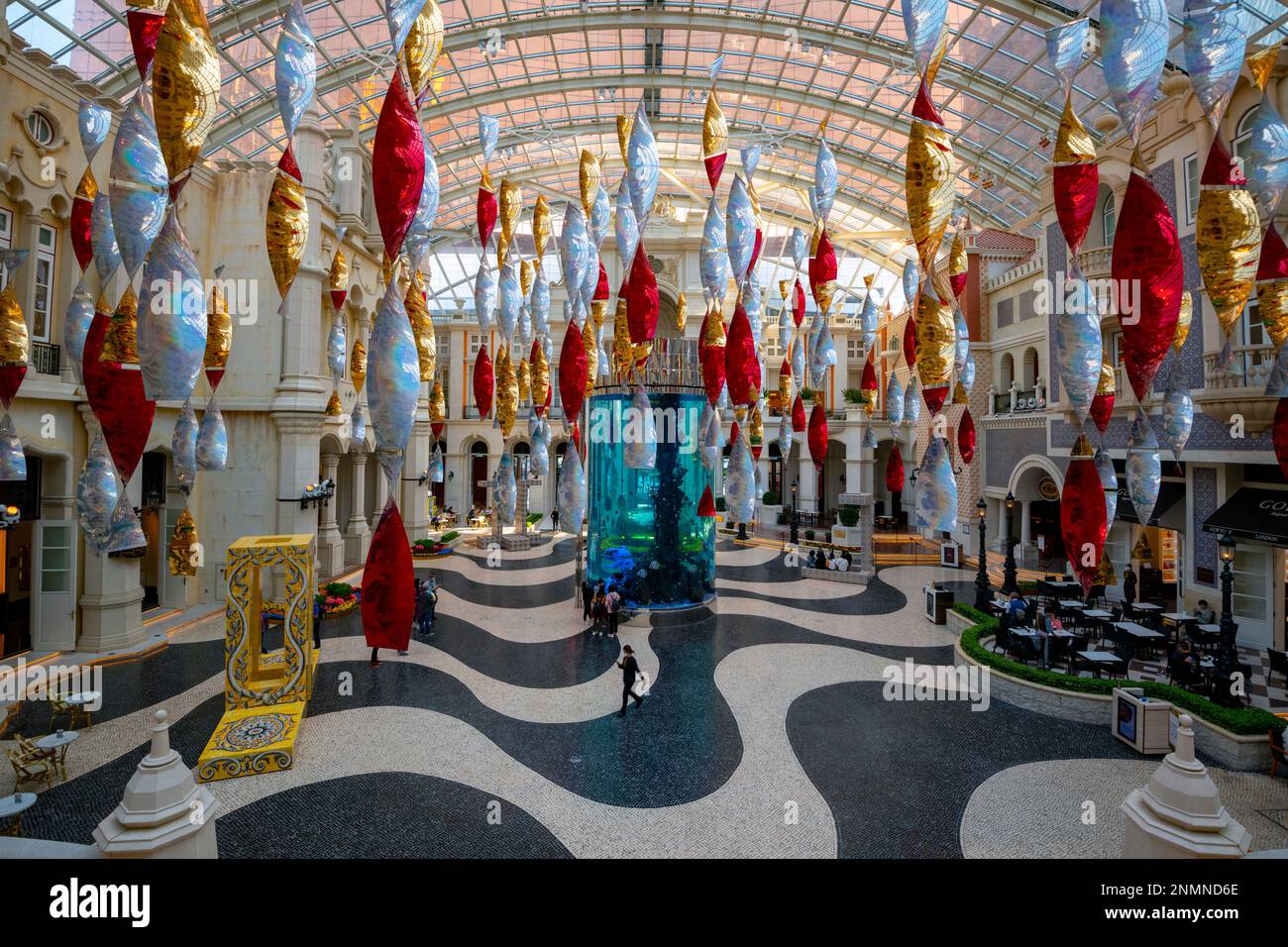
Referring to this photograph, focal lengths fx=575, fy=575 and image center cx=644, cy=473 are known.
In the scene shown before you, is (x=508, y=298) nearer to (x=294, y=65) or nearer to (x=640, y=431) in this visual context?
(x=640, y=431)

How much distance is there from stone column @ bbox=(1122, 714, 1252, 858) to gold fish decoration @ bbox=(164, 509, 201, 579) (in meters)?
6.91

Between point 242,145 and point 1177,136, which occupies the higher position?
point 242,145

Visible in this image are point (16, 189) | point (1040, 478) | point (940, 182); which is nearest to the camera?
point (940, 182)

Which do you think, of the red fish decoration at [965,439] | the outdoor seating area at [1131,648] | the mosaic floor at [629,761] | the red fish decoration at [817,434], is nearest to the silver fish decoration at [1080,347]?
the red fish decoration at [965,439]

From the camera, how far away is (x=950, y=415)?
2228cm

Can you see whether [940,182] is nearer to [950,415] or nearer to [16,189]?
[16,189]

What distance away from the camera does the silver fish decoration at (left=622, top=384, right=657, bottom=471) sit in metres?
4.04

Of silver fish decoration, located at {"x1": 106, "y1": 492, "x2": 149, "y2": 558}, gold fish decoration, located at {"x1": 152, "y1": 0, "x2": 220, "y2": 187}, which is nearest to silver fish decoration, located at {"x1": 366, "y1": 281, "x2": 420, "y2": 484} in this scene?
gold fish decoration, located at {"x1": 152, "y1": 0, "x2": 220, "y2": 187}

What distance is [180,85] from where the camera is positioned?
8.00 feet

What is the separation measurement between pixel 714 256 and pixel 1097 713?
943cm

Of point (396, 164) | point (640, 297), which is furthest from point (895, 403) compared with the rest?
point (396, 164)

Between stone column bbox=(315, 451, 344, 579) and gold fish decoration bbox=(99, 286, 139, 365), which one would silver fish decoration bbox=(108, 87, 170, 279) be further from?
stone column bbox=(315, 451, 344, 579)
